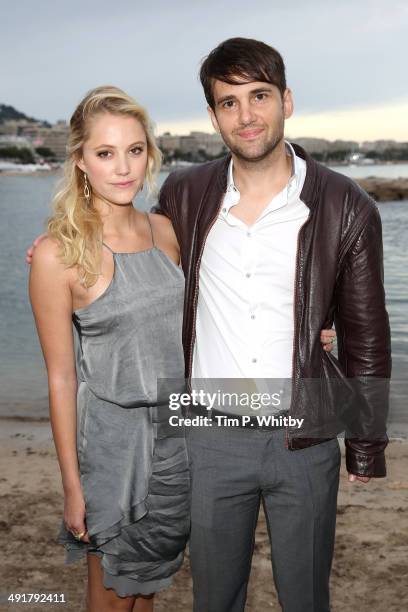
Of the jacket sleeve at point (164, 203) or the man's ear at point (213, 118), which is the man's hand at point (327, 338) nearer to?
the jacket sleeve at point (164, 203)

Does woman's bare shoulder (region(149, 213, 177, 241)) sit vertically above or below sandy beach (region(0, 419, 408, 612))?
above

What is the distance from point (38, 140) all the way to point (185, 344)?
201468 mm

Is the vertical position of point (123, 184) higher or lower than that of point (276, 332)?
higher

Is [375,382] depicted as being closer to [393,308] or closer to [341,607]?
[341,607]

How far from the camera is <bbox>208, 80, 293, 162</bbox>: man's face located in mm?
3031

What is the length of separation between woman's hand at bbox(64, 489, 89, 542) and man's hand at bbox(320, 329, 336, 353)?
108 centimetres

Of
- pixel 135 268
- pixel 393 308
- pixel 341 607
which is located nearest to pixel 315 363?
pixel 135 268

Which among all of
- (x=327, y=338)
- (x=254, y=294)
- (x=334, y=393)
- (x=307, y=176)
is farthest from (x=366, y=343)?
(x=307, y=176)

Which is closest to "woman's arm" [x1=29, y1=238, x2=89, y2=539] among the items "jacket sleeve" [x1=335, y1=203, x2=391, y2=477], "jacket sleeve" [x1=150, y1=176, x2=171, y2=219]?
"jacket sleeve" [x1=150, y1=176, x2=171, y2=219]

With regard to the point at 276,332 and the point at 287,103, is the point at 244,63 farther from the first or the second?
the point at 276,332

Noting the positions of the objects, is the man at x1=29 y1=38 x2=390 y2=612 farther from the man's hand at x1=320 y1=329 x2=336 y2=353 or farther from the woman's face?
the woman's face

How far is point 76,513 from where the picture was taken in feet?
9.40

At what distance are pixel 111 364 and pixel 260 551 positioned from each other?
2.34m

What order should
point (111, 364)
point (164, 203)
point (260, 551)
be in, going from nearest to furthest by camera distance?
point (111, 364) < point (164, 203) < point (260, 551)
